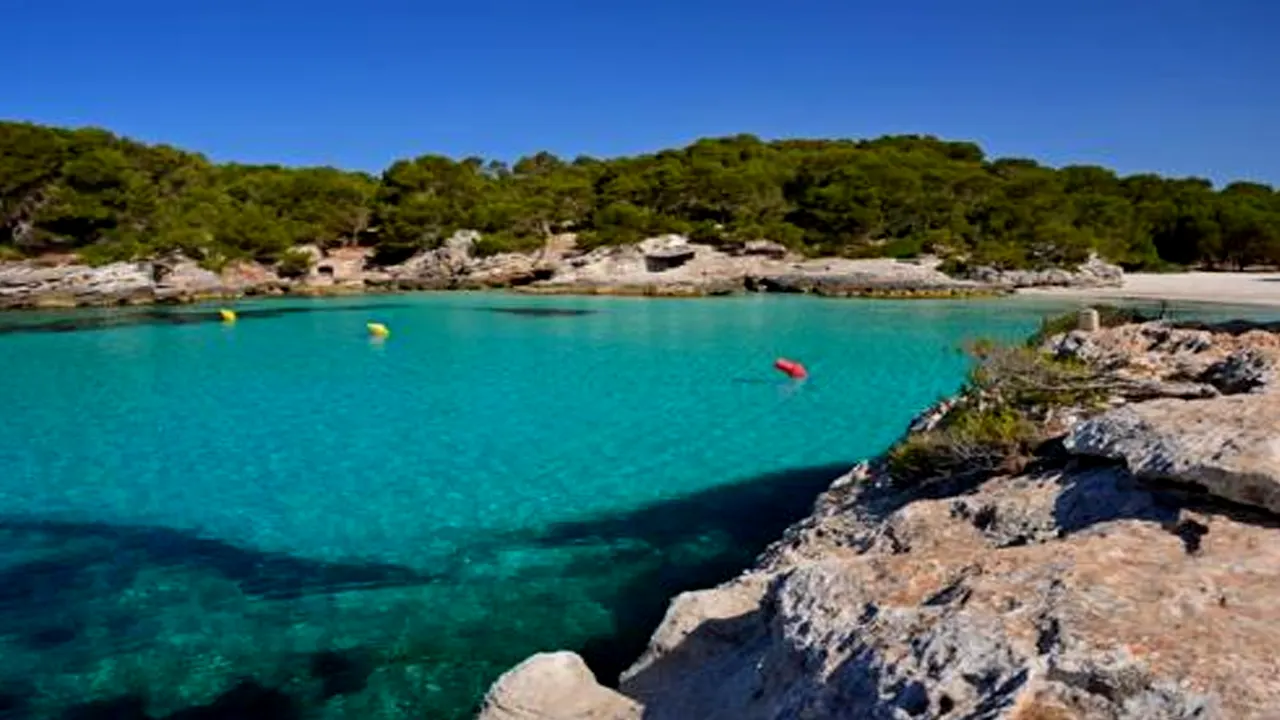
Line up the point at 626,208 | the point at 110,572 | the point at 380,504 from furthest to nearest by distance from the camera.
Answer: the point at 626,208
the point at 380,504
the point at 110,572

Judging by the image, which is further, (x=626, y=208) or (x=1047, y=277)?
(x=626, y=208)

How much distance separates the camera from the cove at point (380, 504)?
7824 millimetres

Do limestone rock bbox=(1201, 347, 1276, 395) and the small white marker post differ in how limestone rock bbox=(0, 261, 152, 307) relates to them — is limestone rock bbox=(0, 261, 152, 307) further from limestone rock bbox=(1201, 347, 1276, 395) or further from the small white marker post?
limestone rock bbox=(1201, 347, 1276, 395)

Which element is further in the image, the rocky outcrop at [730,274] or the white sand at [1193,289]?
the rocky outcrop at [730,274]

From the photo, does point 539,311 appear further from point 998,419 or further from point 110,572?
point 998,419

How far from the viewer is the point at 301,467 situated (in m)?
14.8

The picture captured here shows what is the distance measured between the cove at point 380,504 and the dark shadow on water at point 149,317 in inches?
423

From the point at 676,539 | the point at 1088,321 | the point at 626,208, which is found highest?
the point at 626,208

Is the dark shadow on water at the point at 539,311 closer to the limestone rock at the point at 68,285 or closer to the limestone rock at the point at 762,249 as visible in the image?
the limestone rock at the point at 762,249

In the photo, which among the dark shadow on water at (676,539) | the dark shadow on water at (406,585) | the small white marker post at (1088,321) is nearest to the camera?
the dark shadow on water at (406,585)

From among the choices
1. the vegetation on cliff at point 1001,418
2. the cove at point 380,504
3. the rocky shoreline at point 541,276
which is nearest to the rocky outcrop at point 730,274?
the rocky shoreline at point 541,276

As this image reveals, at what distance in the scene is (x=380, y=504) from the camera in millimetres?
12547

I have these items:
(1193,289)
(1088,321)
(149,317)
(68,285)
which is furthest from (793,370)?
(68,285)

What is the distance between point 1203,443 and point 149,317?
45771 millimetres
